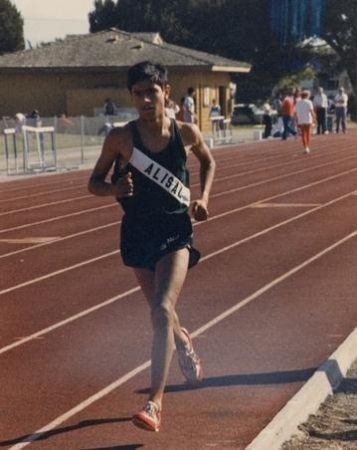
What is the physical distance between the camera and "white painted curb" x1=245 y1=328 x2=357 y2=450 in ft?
21.5

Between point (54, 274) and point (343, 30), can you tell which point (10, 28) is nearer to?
point (343, 30)

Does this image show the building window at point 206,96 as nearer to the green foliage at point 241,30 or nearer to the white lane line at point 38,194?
the green foliage at point 241,30

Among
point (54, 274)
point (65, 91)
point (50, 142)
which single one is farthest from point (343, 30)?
point (54, 274)

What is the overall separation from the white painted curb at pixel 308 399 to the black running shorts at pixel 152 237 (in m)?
1.03

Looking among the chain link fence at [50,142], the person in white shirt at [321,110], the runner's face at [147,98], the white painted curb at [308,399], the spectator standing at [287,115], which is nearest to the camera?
the white painted curb at [308,399]

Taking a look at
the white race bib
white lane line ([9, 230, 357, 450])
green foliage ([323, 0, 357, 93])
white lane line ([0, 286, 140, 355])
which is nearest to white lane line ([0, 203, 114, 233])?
white lane line ([9, 230, 357, 450])

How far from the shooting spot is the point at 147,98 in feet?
23.7

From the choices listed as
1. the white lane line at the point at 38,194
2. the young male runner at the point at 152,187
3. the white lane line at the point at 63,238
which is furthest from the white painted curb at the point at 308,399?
the white lane line at the point at 38,194

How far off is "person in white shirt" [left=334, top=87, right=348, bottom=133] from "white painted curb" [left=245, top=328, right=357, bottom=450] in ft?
142

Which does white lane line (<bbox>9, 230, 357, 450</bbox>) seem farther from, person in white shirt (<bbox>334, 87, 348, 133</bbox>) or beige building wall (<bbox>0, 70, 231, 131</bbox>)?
beige building wall (<bbox>0, 70, 231, 131</bbox>)

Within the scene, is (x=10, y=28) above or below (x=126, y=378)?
below

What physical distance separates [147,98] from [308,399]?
1.83m

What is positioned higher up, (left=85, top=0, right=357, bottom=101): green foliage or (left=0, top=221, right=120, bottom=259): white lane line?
(left=0, top=221, right=120, bottom=259): white lane line

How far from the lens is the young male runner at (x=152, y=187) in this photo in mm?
7215
